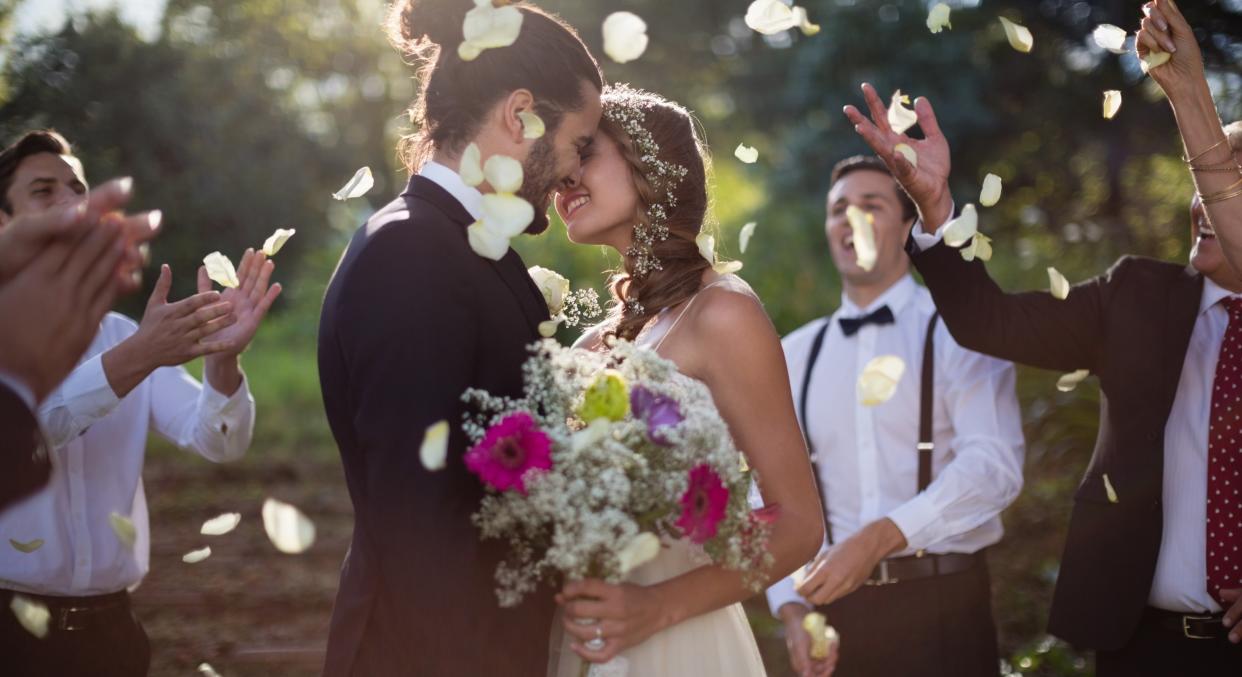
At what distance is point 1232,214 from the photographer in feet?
9.41

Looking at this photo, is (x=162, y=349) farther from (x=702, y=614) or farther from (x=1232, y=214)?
(x=1232, y=214)

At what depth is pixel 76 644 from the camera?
130 inches

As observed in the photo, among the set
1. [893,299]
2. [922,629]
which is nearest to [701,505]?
[922,629]

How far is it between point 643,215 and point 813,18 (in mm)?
7260

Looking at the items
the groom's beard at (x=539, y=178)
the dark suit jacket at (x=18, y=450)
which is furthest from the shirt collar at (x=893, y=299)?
the dark suit jacket at (x=18, y=450)

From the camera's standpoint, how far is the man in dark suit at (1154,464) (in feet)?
10.1

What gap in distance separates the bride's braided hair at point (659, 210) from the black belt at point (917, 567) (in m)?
1.35

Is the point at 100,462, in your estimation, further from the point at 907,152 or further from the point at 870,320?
the point at 870,320

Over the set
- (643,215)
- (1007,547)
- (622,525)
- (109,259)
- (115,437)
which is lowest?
(1007,547)

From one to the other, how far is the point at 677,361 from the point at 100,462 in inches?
77.1

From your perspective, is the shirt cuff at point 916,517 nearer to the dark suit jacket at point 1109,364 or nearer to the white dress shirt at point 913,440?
the white dress shirt at point 913,440

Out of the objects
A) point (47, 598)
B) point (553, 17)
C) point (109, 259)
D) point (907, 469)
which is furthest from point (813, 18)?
point (109, 259)

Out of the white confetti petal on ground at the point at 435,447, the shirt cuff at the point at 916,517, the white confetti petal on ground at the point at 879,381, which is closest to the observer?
the white confetti petal on ground at the point at 435,447

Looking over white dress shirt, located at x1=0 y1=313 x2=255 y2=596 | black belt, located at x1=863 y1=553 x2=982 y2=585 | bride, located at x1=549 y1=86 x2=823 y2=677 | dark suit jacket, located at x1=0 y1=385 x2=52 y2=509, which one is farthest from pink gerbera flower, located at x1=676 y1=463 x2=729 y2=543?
black belt, located at x1=863 y1=553 x2=982 y2=585
